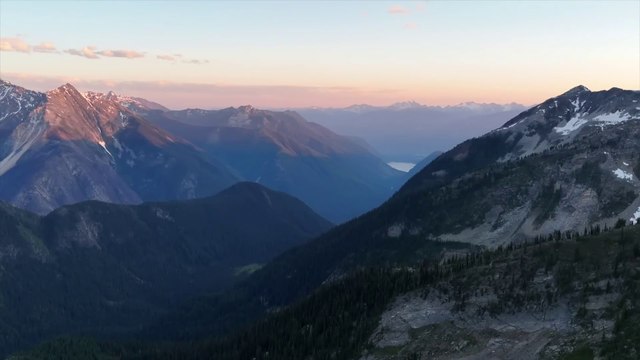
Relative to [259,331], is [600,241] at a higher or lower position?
higher

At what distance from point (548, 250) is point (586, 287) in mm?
16023

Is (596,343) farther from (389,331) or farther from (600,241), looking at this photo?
(389,331)

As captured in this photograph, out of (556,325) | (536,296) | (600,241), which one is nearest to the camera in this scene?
(556,325)

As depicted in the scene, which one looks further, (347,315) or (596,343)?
(347,315)

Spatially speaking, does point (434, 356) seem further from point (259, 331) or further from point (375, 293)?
point (259, 331)

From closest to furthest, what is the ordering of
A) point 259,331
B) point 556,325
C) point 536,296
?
1. point 556,325
2. point 536,296
3. point 259,331

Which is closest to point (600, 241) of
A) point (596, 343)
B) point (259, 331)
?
point (596, 343)

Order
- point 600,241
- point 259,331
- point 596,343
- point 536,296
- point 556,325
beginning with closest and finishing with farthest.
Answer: point 596,343
point 556,325
point 536,296
point 600,241
point 259,331

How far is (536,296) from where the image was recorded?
13038 centimetres

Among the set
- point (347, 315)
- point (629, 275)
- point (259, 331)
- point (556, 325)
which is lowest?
point (259, 331)

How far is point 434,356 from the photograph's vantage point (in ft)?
422

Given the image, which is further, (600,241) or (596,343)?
(600,241)

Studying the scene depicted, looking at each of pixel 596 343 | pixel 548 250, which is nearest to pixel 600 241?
pixel 548 250

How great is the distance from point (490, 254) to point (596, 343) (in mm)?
47519
